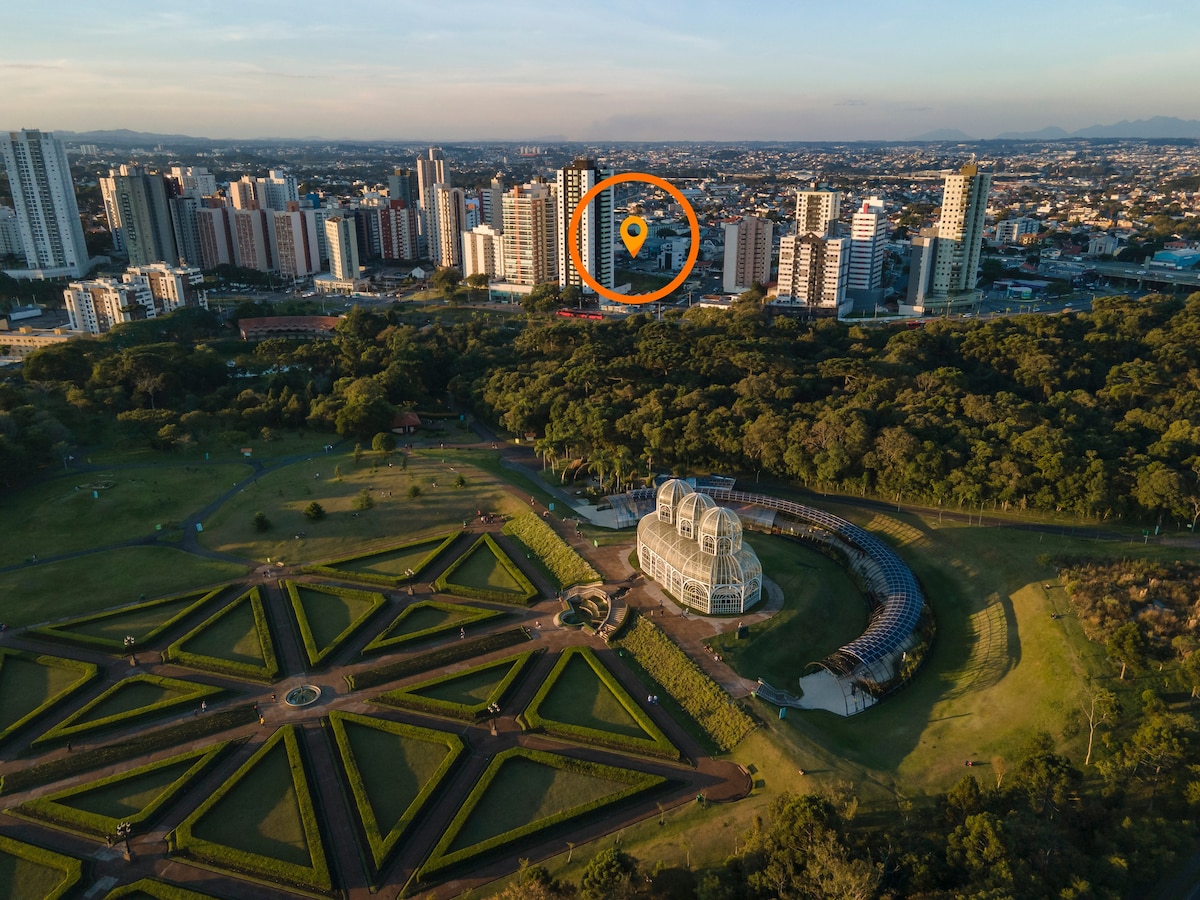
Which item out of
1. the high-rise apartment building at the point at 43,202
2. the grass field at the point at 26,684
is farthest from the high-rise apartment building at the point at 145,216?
the grass field at the point at 26,684

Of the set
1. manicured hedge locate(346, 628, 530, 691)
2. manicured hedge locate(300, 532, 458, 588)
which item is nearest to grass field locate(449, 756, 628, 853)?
manicured hedge locate(346, 628, 530, 691)

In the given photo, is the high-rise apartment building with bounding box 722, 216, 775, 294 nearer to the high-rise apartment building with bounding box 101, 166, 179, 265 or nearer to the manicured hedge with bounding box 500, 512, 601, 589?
the manicured hedge with bounding box 500, 512, 601, 589

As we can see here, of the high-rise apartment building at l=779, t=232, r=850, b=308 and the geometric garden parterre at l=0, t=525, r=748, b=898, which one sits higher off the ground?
the high-rise apartment building at l=779, t=232, r=850, b=308

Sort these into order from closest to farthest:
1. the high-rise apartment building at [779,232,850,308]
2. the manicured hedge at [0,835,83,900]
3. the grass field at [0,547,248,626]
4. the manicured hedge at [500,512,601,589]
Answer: the manicured hedge at [0,835,83,900] < the grass field at [0,547,248,626] < the manicured hedge at [500,512,601,589] < the high-rise apartment building at [779,232,850,308]

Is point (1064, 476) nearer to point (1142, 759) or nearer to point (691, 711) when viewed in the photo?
point (1142, 759)

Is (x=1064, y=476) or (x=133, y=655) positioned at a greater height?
(x=1064, y=476)

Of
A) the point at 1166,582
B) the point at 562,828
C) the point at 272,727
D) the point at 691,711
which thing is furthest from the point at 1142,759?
the point at 272,727

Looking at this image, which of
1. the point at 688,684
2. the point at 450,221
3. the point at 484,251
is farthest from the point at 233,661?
the point at 450,221
